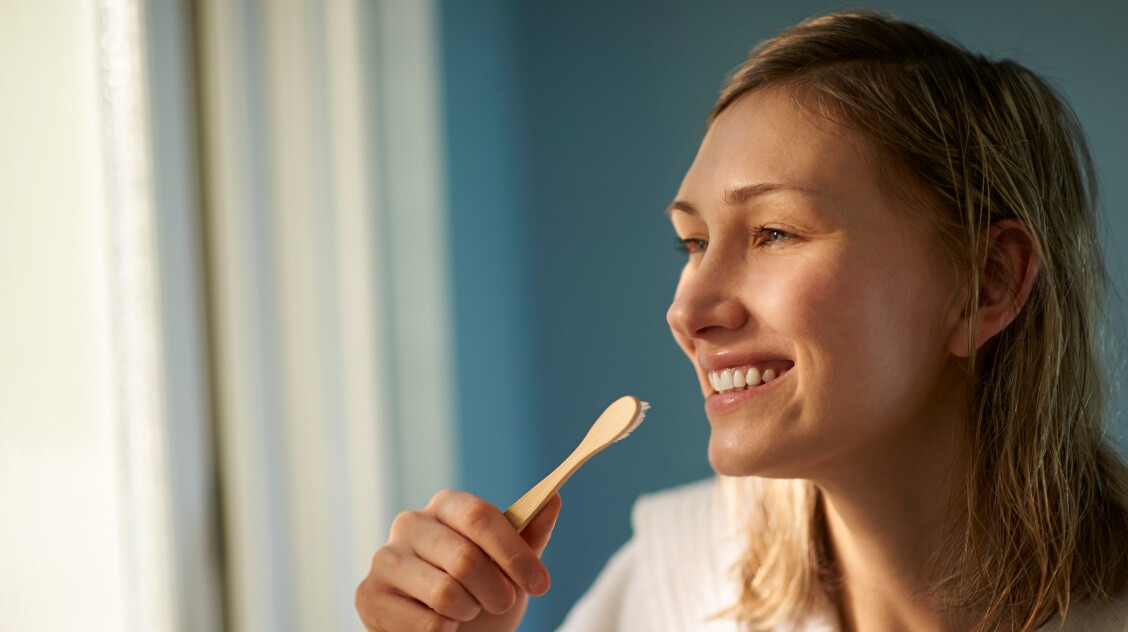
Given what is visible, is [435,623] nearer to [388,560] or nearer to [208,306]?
[388,560]

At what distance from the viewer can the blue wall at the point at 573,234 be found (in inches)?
59.3

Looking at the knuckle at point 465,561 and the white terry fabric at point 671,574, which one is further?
the white terry fabric at point 671,574

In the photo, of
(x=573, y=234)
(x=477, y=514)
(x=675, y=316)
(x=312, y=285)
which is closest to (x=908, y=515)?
(x=675, y=316)

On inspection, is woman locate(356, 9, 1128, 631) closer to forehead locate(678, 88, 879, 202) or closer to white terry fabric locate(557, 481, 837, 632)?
forehead locate(678, 88, 879, 202)

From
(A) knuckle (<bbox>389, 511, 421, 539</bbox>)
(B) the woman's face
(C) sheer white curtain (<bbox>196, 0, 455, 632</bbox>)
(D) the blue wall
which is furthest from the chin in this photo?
(D) the blue wall

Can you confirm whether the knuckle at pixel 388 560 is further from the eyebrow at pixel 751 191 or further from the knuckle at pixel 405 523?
the eyebrow at pixel 751 191

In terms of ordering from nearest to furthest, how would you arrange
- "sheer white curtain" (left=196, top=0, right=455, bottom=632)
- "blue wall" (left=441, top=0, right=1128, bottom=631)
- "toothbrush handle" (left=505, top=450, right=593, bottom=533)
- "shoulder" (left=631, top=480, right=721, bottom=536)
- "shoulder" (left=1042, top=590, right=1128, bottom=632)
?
"toothbrush handle" (left=505, top=450, right=593, bottom=533) → "shoulder" (left=1042, top=590, right=1128, bottom=632) → "sheer white curtain" (left=196, top=0, right=455, bottom=632) → "shoulder" (left=631, top=480, right=721, bottom=536) → "blue wall" (left=441, top=0, right=1128, bottom=631)

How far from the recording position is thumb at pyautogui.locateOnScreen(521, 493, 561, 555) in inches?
29.4

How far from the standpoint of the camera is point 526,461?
1.61m

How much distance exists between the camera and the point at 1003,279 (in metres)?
0.81

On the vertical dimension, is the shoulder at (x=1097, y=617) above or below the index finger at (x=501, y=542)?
below

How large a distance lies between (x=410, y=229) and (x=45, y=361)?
551mm

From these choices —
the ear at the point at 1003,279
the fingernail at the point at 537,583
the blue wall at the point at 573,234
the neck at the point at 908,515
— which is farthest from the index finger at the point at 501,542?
the blue wall at the point at 573,234

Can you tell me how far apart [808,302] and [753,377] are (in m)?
0.07
